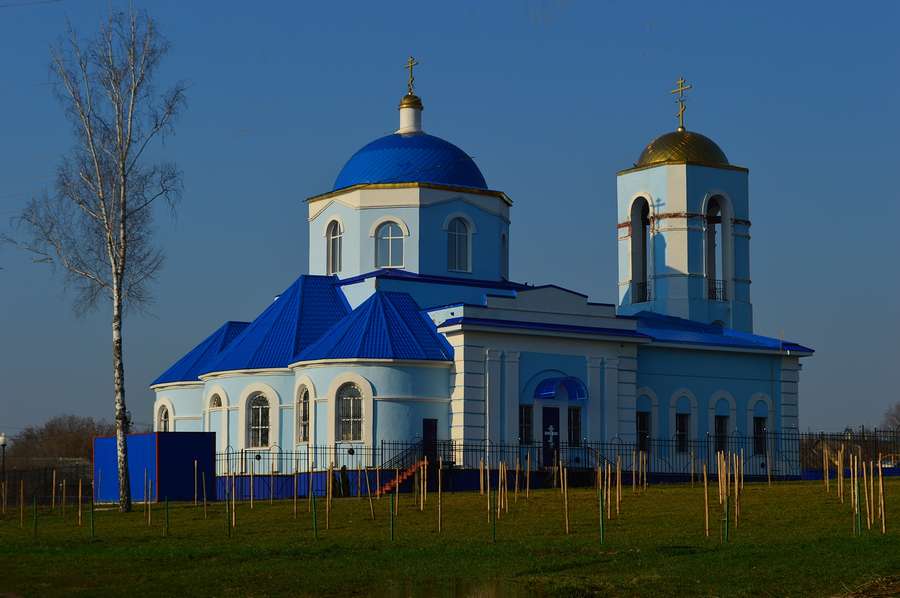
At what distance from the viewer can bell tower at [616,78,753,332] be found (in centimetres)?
5159

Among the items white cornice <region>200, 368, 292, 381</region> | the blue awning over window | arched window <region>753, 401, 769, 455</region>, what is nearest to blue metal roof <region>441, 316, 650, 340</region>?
the blue awning over window

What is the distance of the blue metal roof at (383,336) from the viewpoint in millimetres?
41844

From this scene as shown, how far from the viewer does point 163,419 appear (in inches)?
1946

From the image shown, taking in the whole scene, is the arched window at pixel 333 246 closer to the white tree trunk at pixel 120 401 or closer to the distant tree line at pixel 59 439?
the white tree trunk at pixel 120 401

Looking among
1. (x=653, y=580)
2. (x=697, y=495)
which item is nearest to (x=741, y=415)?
(x=697, y=495)

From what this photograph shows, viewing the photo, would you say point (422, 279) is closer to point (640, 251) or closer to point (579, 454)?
point (579, 454)

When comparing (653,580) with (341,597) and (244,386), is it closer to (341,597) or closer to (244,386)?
(341,597)

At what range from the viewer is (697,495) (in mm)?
33938

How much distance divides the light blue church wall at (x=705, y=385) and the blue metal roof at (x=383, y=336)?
24.4 ft

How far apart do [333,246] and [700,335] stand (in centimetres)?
1216

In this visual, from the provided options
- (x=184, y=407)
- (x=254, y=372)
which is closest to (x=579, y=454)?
(x=254, y=372)

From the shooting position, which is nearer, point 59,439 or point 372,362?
point 372,362

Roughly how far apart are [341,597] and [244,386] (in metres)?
25.9

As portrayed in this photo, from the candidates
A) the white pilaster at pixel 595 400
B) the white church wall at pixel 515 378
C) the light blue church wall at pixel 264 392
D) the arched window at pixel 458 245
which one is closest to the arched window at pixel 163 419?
the light blue church wall at pixel 264 392
